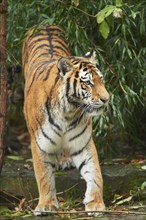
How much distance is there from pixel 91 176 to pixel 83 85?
76cm

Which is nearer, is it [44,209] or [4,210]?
[44,209]

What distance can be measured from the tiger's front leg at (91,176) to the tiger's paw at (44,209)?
0.26m

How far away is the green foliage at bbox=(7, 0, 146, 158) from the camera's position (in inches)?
280

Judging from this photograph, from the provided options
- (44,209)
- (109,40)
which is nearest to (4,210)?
(44,209)

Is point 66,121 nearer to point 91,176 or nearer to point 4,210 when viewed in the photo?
point 91,176

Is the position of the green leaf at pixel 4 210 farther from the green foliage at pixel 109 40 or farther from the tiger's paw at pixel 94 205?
the green foliage at pixel 109 40

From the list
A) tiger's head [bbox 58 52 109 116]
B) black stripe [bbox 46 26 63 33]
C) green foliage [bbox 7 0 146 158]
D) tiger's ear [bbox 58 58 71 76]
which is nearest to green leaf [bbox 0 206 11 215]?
tiger's head [bbox 58 52 109 116]

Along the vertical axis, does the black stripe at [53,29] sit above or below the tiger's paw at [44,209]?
above

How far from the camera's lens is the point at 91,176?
589 centimetres

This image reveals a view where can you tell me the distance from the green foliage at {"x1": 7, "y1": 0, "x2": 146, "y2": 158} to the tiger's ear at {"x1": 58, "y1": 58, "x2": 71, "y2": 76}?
1158mm

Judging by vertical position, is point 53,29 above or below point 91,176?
above

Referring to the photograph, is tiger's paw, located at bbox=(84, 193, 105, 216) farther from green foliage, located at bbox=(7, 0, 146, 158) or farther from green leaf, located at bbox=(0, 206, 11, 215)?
green foliage, located at bbox=(7, 0, 146, 158)

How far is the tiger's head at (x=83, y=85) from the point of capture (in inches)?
218

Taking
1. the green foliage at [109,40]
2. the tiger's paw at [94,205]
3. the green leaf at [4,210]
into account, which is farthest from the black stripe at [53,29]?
the tiger's paw at [94,205]
